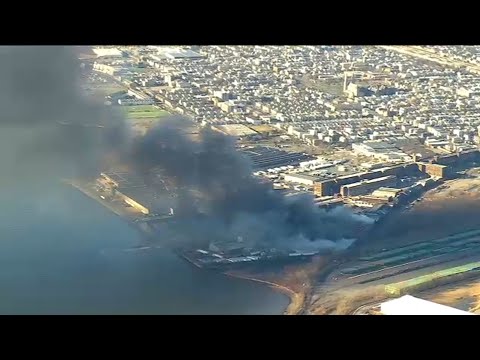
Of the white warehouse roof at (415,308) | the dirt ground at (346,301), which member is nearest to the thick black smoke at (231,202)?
the dirt ground at (346,301)

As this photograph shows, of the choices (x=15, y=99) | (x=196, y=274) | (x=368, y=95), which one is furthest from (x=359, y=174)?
(x=15, y=99)

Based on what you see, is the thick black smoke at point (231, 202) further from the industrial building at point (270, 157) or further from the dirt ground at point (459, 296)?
the dirt ground at point (459, 296)

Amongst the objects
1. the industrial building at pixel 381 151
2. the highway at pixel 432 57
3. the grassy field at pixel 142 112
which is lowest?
the industrial building at pixel 381 151

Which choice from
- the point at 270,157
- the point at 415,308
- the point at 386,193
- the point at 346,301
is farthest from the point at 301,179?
the point at 415,308

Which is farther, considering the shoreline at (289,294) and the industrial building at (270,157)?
the industrial building at (270,157)

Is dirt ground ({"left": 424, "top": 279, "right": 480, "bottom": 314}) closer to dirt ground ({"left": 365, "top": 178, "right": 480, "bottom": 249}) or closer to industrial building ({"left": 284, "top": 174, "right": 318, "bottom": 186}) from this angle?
dirt ground ({"left": 365, "top": 178, "right": 480, "bottom": 249})

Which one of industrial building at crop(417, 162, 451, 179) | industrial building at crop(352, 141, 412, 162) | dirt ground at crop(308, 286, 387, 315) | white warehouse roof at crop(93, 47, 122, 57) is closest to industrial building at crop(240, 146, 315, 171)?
industrial building at crop(352, 141, 412, 162)
